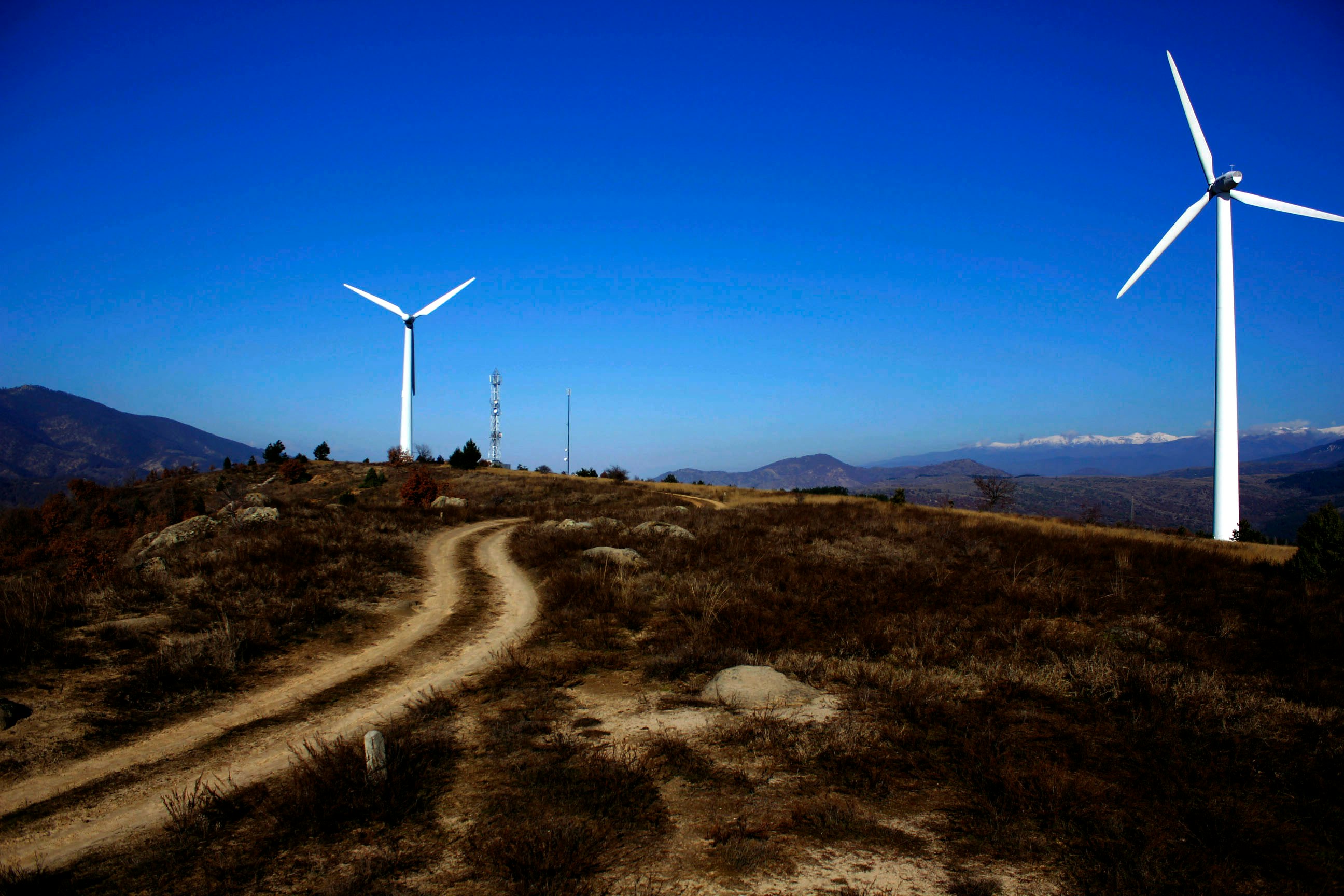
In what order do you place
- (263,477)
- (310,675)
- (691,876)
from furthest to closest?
→ (263,477) → (310,675) → (691,876)

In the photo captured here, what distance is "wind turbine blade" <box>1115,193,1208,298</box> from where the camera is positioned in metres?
35.6

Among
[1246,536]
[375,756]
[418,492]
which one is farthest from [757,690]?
[1246,536]

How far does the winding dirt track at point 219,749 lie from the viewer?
6.93 meters

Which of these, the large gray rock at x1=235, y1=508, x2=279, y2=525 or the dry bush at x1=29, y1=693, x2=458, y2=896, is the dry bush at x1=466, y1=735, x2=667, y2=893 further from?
the large gray rock at x1=235, y1=508, x2=279, y2=525

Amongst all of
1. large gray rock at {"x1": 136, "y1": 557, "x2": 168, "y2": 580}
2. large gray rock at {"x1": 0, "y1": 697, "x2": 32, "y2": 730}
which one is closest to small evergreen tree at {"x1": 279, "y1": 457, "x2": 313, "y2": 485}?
large gray rock at {"x1": 136, "y1": 557, "x2": 168, "y2": 580}

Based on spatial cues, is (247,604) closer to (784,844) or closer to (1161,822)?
(784,844)

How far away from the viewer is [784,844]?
654 cm

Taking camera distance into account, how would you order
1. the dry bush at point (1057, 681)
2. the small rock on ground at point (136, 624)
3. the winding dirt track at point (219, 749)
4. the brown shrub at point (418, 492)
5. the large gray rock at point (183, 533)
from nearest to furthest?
the dry bush at point (1057, 681), the winding dirt track at point (219, 749), the small rock on ground at point (136, 624), the large gray rock at point (183, 533), the brown shrub at point (418, 492)

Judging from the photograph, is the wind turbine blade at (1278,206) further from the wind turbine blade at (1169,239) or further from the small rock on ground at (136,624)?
the small rock on ground at (136,624)

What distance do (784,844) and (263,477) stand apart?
70901 millimetres

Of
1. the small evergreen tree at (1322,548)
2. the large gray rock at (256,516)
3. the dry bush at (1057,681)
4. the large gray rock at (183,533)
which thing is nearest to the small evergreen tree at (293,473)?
the large gray rock at (256,516)

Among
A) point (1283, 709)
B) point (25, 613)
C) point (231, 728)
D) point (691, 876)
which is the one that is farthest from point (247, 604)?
point (1283, 709)

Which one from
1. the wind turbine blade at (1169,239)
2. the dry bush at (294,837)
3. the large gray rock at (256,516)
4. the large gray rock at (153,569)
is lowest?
the dry bush at (294,837)

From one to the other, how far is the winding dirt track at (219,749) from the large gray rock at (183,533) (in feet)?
46.7
